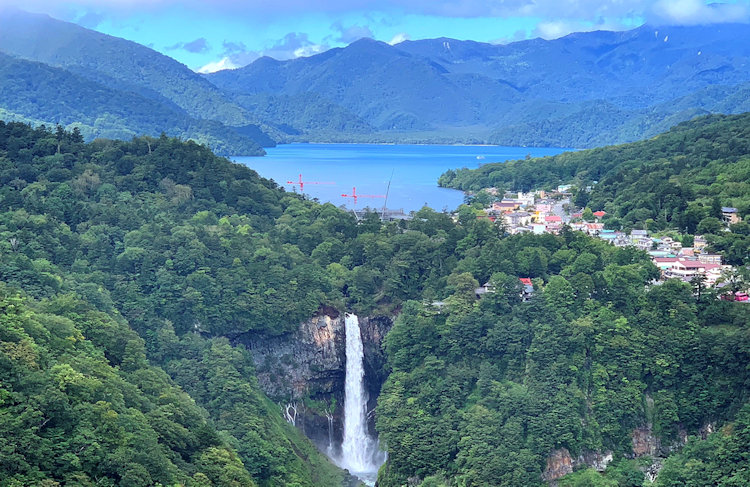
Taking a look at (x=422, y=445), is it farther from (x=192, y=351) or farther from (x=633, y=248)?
(x=633, y=248)

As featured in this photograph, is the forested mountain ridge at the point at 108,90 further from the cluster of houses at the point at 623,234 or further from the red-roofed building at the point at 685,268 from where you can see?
the red-roofed building at the point at 685,268

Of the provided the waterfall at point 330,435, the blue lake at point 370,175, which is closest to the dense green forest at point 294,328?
the waterfall at point 330,435

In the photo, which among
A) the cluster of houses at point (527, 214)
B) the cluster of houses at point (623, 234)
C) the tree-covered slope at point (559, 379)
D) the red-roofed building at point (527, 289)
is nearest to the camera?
the tree-covered slope at point (559, 379)

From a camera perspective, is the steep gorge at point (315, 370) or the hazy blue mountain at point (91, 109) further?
the hazy blue mountain at point (91, 109)

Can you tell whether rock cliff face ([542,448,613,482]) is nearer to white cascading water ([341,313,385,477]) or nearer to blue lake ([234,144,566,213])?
white cascading water ([341,313,385,477])

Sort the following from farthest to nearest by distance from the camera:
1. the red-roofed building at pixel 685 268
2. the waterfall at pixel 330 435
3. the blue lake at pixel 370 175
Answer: the blue lake at pixel 370 175
the red-roofed building at pixel 685 268
the waterfall at pixel 330 435

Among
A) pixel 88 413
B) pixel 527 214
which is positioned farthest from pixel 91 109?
pixel 88 413

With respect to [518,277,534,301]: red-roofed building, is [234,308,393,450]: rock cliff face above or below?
below

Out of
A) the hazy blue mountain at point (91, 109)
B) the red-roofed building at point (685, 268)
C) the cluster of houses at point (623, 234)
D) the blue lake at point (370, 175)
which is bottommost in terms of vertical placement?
the red-roofed building at point (685, 268)

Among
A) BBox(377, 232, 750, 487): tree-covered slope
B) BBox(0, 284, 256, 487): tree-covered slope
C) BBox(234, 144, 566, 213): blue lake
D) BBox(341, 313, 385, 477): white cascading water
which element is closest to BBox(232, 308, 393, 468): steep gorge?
BBox(341, 313, 385, 477): white cascading water
